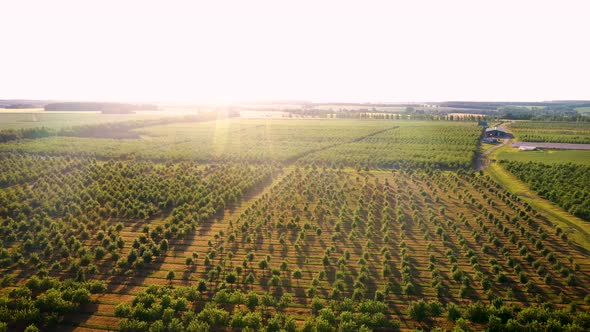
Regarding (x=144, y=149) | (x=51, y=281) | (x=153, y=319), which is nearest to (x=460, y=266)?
(x=153, y=319)

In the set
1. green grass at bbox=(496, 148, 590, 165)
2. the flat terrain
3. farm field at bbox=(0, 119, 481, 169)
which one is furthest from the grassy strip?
the flat terrain

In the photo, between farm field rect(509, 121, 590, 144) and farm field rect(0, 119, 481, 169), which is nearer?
farm field rect(0, 119, 481, 169)

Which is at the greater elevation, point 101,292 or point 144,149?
point 144,149

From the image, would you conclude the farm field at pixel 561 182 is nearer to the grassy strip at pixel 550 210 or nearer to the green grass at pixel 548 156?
the grassy strip at pixel 550 210

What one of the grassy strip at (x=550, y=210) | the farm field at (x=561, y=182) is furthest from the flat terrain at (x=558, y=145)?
the grassy strip at (x=550, y=210)

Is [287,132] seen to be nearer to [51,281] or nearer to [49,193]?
[49,193]

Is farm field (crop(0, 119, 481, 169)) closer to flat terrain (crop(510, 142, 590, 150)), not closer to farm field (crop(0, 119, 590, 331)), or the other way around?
farm field (crop(0, 119, 590, 331))
